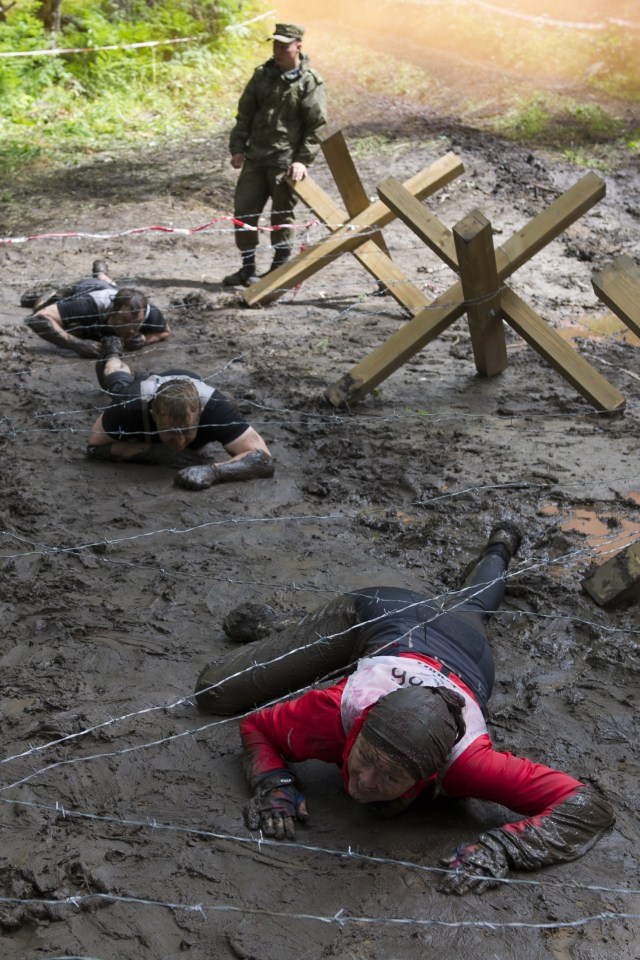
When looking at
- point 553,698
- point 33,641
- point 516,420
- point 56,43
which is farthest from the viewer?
point 56,43

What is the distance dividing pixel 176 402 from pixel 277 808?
8.34ft

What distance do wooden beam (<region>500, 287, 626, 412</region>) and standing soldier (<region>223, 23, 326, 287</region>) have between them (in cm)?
279

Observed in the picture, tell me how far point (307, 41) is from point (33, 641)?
14899mm

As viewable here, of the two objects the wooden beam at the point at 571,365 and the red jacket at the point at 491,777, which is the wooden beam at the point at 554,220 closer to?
the wooden beam at the point at 571,365

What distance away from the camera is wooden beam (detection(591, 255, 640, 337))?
451cm

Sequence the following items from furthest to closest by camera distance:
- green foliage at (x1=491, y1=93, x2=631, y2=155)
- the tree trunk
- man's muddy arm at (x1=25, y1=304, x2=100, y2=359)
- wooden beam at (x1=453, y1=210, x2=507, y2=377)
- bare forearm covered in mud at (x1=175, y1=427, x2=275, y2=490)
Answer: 1. the tree trunk
2. green foliage at (x1=491, y1=93, x2=631, y2=155)
3. man's muddy arm at (x1=25, y1=304, x2=100, y2=359)
4. wooden beam at (x1=453, y1=210, x2=507, y2=377)
5. bare forearm covered in mud at (x1=175, y1=427, x2=275, y2=490)

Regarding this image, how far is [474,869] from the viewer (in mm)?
2617

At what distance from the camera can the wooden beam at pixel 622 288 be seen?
4512 millimetres

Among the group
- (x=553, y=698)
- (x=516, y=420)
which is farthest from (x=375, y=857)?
(x=516, y=420)

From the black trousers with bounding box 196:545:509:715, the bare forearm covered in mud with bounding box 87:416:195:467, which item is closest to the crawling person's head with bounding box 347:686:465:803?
the black trousers with bounding box 196:545:509:715

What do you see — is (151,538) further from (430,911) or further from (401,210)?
(401,210)

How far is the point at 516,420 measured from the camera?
5738 millimetres

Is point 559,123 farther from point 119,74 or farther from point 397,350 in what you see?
point 397,350

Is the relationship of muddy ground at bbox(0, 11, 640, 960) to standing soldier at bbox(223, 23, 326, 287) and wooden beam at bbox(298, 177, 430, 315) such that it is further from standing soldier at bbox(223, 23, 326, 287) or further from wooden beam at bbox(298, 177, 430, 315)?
standing soldier at bbox(223, 23, 326, 287)
